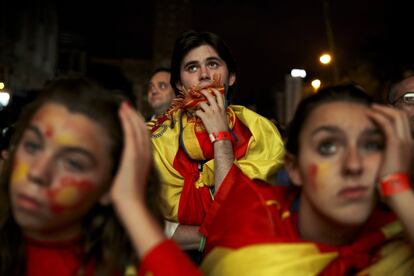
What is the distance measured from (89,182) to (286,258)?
2.64ft

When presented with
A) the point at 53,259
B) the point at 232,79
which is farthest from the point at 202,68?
the point at 53,259

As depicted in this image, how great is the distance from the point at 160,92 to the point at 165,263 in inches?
157

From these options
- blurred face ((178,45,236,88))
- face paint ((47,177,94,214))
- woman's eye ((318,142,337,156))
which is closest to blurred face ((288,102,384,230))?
woman's eye ((318,142,337,156))

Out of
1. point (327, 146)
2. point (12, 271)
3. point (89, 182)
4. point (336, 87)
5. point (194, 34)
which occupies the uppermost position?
point (194, 34)

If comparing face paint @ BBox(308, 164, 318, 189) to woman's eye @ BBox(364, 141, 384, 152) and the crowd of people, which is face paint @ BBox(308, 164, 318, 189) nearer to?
the crowd of people

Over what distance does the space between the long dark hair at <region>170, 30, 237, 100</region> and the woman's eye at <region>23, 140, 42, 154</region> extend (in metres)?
1.72

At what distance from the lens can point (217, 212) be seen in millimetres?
2174

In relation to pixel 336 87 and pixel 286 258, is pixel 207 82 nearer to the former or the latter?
pixel 336 87

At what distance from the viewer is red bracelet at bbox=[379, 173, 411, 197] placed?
175cm

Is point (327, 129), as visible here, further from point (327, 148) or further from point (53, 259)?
point (53, 259)

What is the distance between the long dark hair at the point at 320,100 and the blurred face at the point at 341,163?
5 cm

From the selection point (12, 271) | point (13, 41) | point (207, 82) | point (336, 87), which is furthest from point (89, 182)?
point (13, 41)

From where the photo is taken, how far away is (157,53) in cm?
2356

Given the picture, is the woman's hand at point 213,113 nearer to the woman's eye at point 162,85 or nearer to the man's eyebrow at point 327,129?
the man's eyebrow at point 327,129
